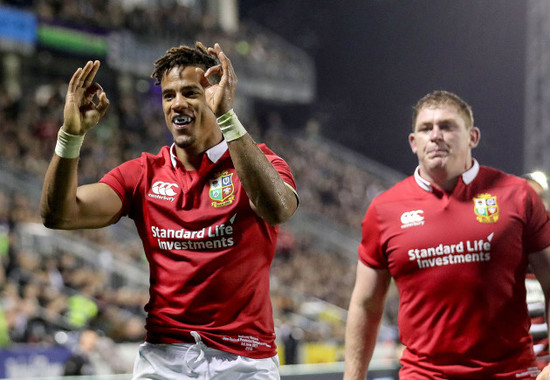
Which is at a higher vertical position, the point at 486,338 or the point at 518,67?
the point at 518,67

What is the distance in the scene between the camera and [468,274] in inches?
126

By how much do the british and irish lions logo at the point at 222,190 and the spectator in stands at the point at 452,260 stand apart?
782mm

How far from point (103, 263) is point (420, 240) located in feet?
36.6

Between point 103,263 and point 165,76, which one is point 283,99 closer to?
point 103,263

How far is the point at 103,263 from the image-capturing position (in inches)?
545

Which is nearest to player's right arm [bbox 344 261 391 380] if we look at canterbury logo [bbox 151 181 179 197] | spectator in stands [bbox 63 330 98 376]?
canterbury logo [bbox 151 181 179 197]

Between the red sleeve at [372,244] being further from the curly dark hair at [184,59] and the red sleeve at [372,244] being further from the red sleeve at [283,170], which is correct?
the curly dark hair at [184,59]

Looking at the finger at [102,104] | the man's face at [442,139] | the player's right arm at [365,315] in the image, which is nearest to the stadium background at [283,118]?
the player's right arm at [365,315]

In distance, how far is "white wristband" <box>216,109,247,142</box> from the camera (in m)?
2.74

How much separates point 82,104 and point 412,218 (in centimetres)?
150

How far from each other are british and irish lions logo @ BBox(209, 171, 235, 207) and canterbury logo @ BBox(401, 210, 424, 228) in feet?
2.75

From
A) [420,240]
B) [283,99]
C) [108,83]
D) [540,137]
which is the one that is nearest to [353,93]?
[283,99]

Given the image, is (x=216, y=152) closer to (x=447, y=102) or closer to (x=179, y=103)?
(x=179, y=103)

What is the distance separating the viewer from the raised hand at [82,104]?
2869mm
